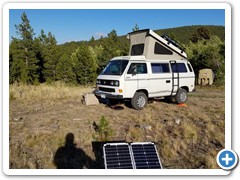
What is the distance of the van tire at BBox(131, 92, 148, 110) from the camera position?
32.2ft

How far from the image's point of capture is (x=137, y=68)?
9.90 meters

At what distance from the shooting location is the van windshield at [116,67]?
9758mm

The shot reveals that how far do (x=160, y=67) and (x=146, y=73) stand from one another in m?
0.84

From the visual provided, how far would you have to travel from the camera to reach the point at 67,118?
850 centimetres

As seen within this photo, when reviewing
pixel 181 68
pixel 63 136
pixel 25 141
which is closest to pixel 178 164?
pixel 63 136

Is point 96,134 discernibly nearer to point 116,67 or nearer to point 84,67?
point 116,67
